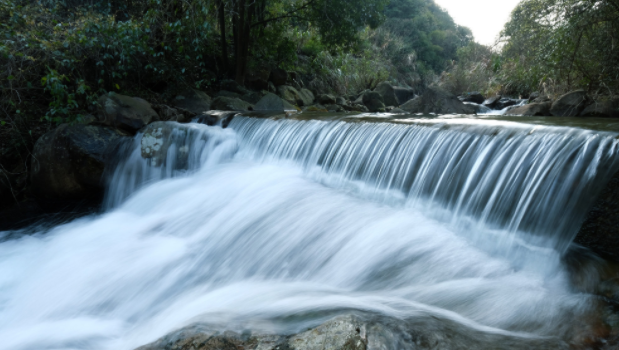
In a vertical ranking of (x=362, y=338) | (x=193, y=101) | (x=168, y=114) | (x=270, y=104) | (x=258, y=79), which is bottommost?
(x=362, y=338)

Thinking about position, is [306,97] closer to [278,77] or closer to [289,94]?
[289,94]

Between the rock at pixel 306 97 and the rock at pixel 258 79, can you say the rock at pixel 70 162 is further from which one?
the rock at pixel 306 97

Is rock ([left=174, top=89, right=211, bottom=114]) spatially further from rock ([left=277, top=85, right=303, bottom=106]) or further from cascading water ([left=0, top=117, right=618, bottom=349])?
cascading water ([left=0, top=117, right=618, bottom=349])

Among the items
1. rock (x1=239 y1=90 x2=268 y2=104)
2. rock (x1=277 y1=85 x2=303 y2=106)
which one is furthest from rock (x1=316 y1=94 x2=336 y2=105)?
rock (x1=239 y1=90 x2=268 y2=104)

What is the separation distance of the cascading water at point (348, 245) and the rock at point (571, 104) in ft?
10.5

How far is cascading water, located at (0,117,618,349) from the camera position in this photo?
224cm

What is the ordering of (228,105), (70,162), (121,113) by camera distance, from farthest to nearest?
(228,105) < (121,113) < (70,162)

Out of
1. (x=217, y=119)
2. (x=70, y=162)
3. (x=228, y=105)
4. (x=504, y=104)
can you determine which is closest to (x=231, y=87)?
(x=228, y=105)

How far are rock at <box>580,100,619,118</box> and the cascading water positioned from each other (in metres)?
2.93

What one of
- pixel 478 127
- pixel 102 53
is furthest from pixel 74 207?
Result: pixel 478 127

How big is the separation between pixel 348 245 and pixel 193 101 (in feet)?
22.0

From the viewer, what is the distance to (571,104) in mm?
6191

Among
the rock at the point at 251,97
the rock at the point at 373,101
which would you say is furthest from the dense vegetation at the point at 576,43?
the rock at the point at 251,97

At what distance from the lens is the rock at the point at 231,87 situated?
10328mm
